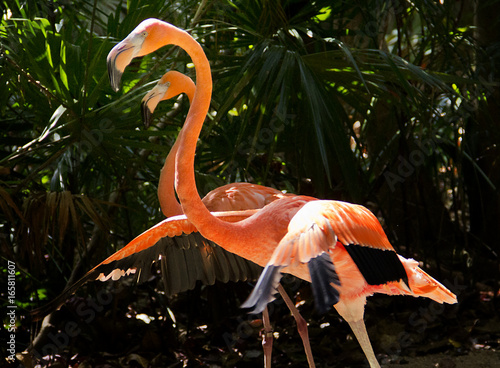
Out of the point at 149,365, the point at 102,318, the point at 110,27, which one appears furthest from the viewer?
the point at 102,318

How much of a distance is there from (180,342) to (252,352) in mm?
521

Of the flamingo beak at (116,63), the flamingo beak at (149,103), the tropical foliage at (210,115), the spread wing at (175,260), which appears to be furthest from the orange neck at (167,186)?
the flamingo beak at (116,63)

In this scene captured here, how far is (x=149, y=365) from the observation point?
3688 mm

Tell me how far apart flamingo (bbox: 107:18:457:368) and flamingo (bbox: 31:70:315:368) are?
39 cm

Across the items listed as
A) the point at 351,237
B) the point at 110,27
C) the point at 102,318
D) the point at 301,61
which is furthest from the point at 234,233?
the point at 102,318

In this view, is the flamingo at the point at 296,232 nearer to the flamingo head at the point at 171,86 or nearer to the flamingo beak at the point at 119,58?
the flamingo beak at the point at 119,58

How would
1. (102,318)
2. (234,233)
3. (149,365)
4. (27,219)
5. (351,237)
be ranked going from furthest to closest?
(102,318) < (149,365) < (27,219) < (234,233) < (351,237)

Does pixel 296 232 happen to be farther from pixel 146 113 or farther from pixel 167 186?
pixel 167 186

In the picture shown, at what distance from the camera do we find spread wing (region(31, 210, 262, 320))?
2756mm

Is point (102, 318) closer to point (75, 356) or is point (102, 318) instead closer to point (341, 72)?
point (75, 356)

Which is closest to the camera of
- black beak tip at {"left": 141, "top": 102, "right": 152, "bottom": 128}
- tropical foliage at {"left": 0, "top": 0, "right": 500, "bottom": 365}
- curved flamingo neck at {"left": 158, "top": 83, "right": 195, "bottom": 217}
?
black beak tip at {"left": 141, "top": 102, "right": 152, "bottom": 128}

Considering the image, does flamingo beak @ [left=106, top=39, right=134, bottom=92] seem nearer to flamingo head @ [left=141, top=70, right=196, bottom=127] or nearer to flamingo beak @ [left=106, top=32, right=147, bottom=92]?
flamingo beak @ [left=106, top=32, right=147, bottom=92]

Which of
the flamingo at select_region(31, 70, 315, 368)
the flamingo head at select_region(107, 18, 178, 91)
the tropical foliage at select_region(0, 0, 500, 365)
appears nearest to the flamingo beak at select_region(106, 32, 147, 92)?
the flamingo head at select_region(107, 18, 178, 91)

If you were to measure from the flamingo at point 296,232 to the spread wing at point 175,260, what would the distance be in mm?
383
